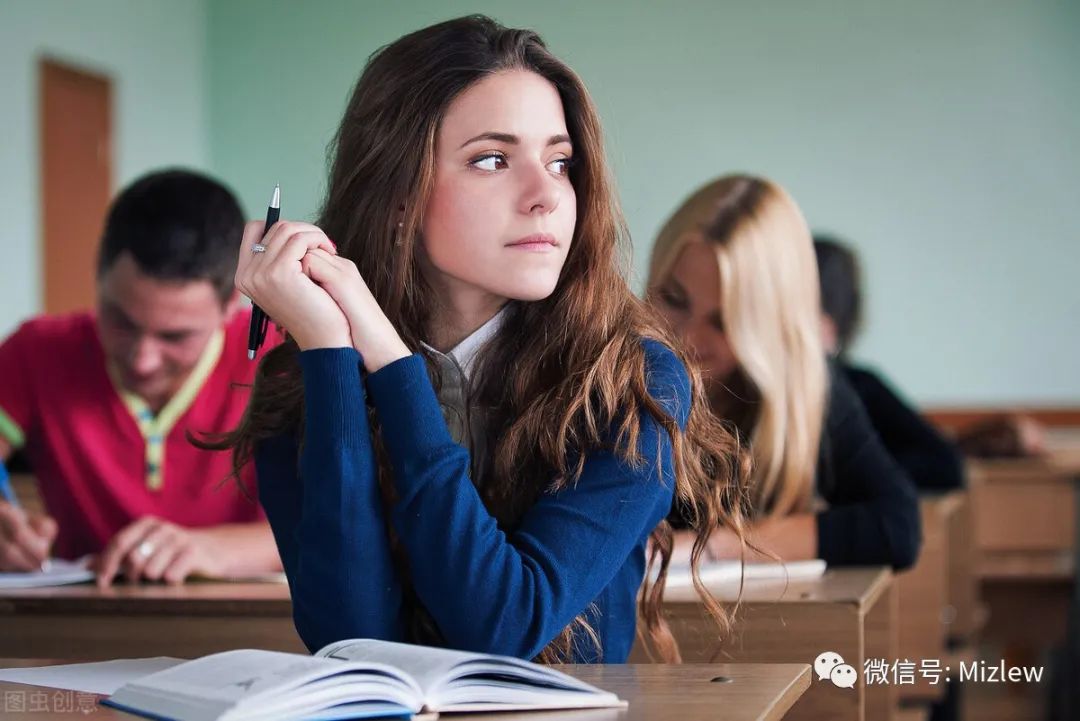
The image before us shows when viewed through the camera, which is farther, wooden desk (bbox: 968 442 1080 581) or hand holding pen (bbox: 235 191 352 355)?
wooden desk (bbox: 968 442 1080 581)

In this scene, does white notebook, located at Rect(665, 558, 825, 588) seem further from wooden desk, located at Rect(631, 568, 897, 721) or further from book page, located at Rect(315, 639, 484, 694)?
book page, located at Rect(315, 639, 484, 694)

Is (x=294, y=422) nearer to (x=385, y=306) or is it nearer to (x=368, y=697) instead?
(x=385, y=306)

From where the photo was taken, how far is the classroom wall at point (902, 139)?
5.63 metres

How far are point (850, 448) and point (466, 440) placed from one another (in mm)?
961

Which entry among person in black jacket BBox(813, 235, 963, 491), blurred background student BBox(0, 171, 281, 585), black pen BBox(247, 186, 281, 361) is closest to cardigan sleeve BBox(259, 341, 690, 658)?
black pen BBox(247, 186, 281, 361)

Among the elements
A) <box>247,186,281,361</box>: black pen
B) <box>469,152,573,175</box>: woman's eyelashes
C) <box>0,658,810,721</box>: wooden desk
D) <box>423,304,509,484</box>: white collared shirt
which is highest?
<box>469,152,573,175</box>: woman's eyelashes

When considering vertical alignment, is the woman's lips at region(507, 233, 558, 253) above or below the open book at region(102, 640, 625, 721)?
above

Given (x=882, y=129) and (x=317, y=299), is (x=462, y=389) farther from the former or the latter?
(x=882, y=129)

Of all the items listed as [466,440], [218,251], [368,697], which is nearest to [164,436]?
[218,251]

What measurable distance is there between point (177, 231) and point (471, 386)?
1009 mm

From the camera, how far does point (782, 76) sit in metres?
5.83

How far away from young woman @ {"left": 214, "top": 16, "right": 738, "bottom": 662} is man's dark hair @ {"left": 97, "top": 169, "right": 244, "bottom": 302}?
2.62ft

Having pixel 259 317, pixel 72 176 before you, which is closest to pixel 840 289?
pixel 259 317

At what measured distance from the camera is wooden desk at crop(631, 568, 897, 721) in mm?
1655
